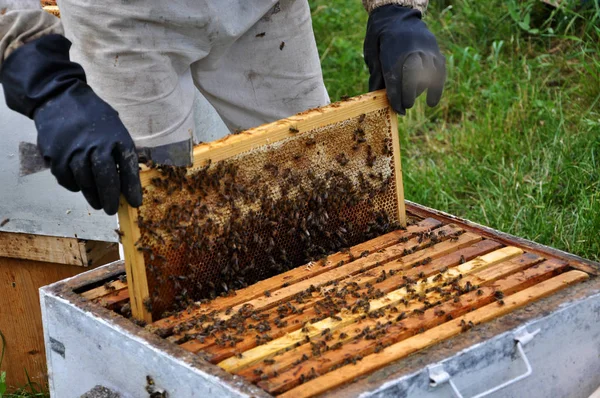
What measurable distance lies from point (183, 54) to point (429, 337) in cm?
153

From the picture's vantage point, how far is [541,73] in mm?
5785

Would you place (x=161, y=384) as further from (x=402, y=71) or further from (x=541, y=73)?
(x=541, y=73)

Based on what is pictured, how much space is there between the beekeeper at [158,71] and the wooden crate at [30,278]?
0.70 meters

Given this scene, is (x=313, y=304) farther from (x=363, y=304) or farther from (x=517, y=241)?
(x=517, y=241)

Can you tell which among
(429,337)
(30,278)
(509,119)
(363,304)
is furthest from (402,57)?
(509,119)

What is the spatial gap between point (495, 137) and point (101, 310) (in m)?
3.08

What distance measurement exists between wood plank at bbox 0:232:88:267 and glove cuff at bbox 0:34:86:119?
3.60 ft

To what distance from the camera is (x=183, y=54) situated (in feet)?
10.6

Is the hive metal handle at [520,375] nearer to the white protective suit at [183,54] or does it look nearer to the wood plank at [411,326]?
the wood plank at [411,326]

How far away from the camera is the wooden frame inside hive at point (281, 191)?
255cm

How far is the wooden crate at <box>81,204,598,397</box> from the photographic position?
2264 mm

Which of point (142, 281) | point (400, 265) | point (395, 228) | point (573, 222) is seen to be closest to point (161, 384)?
point (142, 281)

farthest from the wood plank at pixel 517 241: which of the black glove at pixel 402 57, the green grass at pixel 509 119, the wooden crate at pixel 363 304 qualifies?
the green grass at pixel 509 119

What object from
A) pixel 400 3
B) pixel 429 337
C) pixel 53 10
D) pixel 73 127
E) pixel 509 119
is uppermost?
pixel 53 10
